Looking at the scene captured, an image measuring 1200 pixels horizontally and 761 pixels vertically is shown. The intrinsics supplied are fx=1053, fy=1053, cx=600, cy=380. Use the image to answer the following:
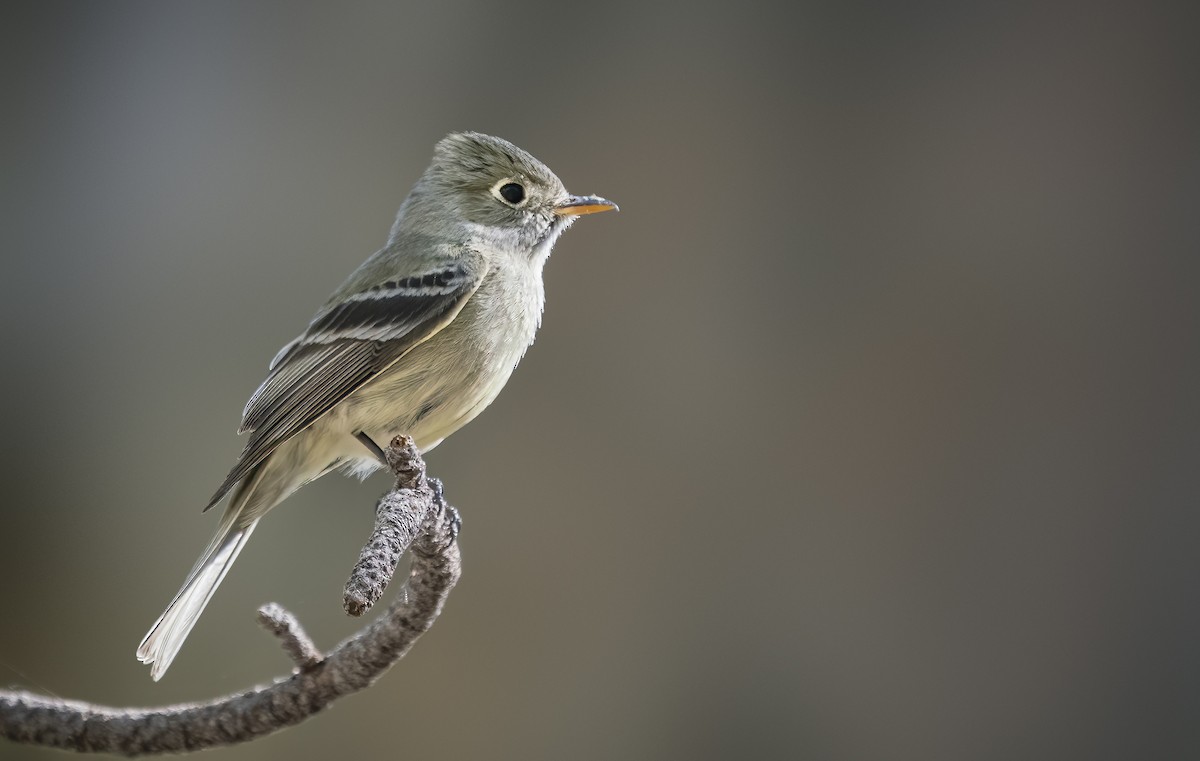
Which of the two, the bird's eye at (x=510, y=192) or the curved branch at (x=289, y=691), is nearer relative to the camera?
the curved branch at (x=289, y=691)

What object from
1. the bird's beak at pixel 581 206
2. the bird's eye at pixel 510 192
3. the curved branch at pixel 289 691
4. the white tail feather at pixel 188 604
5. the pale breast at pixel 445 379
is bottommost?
the white tail feather at pixel 188 604

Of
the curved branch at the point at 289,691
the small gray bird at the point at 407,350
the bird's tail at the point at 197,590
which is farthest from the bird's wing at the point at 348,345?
the curved branch at the point at 289,691

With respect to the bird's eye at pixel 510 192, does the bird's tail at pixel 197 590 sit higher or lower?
lower

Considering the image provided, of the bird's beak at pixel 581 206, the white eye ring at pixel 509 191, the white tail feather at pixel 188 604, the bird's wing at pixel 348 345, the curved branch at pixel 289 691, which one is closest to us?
the curved branch at pixel 289 691

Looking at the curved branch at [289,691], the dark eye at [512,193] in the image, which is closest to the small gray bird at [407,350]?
the dark eye at [512,193]

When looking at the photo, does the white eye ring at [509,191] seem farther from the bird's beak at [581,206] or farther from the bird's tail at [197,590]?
the bird's tail at [197,590]

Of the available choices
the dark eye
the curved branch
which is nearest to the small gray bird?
the dark eye

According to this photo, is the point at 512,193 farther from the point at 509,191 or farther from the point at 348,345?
the point at 348,345

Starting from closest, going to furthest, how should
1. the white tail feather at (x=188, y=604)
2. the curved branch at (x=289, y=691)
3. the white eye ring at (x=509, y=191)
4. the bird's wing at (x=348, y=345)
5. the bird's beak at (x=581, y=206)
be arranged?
the curved branch at (x=289, y=691), the white tail feather at (x=188, y=604), the bird's wing at (x=348, y=345), the bird's beak at (x=581, y=206), the white eye ring at (x=509, y=191)
